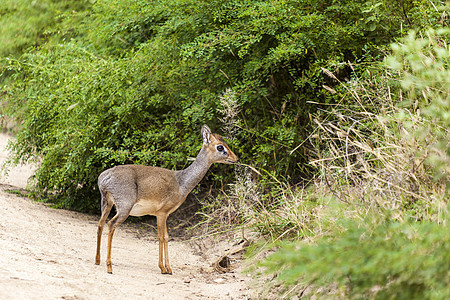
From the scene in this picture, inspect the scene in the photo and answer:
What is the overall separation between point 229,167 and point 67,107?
287cm

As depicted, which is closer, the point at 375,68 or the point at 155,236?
the point at 375,68

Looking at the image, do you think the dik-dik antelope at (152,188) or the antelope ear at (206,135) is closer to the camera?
the dik-dik antelope at (152,188)

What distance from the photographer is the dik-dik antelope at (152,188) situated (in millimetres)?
6152

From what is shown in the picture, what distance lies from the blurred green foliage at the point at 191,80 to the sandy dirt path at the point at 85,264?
1161 millimetres

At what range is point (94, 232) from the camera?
798 cm

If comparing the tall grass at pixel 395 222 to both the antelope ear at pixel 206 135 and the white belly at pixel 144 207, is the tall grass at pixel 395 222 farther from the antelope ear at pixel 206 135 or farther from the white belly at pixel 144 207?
the white belly at pixel 144 207

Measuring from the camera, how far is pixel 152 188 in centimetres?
645

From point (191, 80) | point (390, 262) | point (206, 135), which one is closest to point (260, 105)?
point (191, 80)

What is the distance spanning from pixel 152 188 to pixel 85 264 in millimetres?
1166

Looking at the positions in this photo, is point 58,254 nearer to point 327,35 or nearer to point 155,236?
point 155,236

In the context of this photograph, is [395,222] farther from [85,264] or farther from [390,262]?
[85,264]

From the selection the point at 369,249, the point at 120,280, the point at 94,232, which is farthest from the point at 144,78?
the point at 369,249

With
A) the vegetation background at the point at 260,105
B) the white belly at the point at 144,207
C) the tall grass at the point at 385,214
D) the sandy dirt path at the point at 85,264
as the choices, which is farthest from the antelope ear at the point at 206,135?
the sandy dirt path at the point at 85,264

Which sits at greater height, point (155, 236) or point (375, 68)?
point (375, 68)
